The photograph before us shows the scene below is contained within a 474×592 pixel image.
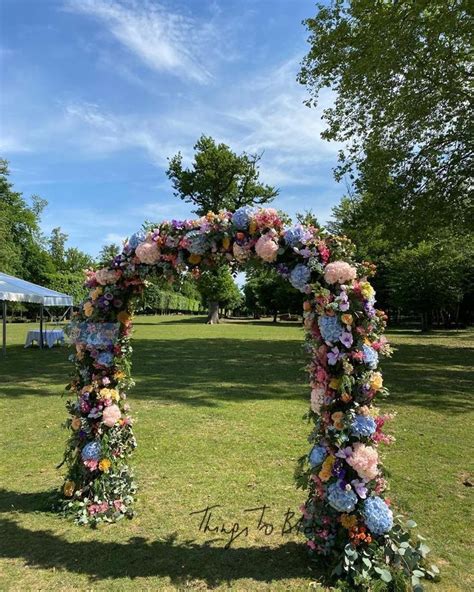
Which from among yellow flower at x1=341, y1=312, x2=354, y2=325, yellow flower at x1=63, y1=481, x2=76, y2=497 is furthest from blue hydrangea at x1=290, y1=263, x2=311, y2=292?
yellow flower at x1=63, y1=481, x2=76, y2=497

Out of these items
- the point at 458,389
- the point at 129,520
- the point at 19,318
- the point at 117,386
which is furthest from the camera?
the point at 19,318

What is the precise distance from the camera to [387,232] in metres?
15.9

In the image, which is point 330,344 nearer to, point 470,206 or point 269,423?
point 269,423

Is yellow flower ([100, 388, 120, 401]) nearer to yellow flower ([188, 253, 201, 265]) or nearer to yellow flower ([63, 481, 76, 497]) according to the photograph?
yellow flower ([63, 481, 76, 497])

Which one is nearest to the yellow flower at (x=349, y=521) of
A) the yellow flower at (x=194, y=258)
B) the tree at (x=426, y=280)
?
the yellow flower at (x=194, y=258)

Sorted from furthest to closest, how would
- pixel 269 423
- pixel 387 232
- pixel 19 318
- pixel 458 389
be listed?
1. pixel 19 318
2. pixel 387 232
3. pixel 458 389
4. pixel 269 423

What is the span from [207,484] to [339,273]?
9.51ft

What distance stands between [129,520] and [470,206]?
14.2 metres

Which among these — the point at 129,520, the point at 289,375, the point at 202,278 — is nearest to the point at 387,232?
the point at 289,375

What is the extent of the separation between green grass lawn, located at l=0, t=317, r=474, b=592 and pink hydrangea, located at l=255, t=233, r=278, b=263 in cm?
231

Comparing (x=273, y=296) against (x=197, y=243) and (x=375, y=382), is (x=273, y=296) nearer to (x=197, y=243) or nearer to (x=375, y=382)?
(x=197, y=243)

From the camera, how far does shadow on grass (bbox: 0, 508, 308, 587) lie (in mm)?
3395

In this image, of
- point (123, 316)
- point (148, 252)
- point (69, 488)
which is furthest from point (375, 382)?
point (69, 488)

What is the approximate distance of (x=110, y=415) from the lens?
435cm
